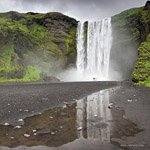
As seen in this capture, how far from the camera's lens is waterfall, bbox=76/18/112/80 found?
75188 mm

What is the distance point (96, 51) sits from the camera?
77812 mm

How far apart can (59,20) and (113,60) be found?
2588cm

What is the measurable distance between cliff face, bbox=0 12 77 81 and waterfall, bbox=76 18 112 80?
3.76 m

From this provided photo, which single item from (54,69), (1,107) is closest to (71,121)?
(1,107)

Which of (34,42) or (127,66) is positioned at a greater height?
(34,42)

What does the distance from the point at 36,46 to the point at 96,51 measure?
1862 cm

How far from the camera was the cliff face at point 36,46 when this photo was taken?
67875mm

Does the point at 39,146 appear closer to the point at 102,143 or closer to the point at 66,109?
the point at 102,143

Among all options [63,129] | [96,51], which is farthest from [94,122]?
[96,51]

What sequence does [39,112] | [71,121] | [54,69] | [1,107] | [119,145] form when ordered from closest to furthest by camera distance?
[119,145] < [71,121] < [39,112] < [1,107] < [54,69]

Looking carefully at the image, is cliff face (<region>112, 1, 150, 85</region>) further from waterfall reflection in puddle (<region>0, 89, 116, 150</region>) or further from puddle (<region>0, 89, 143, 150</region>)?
puddle (<region>0, 89, 143, 150</region>)

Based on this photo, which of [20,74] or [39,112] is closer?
[39,112]

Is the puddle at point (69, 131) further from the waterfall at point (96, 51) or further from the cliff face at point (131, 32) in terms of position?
the waterfall at point (96, 51)

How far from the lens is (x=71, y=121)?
51.5ft
